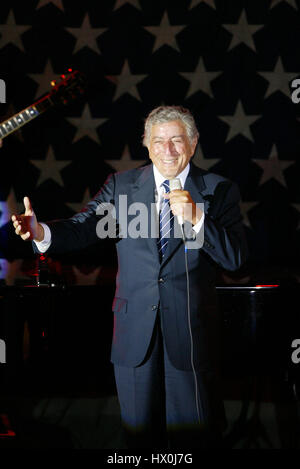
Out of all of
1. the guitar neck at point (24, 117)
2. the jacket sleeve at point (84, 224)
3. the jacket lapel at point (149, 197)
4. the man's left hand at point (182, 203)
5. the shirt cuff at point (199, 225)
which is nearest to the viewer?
the man's left hand at point (182, 203)

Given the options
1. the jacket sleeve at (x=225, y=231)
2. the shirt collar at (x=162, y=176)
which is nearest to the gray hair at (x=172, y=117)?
the shirt collar at (x=162, y=176)

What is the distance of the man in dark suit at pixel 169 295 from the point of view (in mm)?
1590

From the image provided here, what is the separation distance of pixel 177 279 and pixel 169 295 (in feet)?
0.22

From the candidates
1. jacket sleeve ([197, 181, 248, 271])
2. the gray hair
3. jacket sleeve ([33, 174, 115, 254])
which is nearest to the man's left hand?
jacket sleeve ([197, 181, 248, 271])

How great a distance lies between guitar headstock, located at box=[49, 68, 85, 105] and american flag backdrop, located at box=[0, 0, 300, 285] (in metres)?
0.15

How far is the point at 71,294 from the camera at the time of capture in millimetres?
2525

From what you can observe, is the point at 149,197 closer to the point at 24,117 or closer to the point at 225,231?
the point at 225,231

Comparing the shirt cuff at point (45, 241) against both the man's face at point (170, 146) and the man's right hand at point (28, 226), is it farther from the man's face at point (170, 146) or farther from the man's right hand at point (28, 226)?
the man's face at point (170, 146)

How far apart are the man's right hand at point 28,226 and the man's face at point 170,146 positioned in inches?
20.4

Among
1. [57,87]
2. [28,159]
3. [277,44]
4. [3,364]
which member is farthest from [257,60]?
[3,364]
